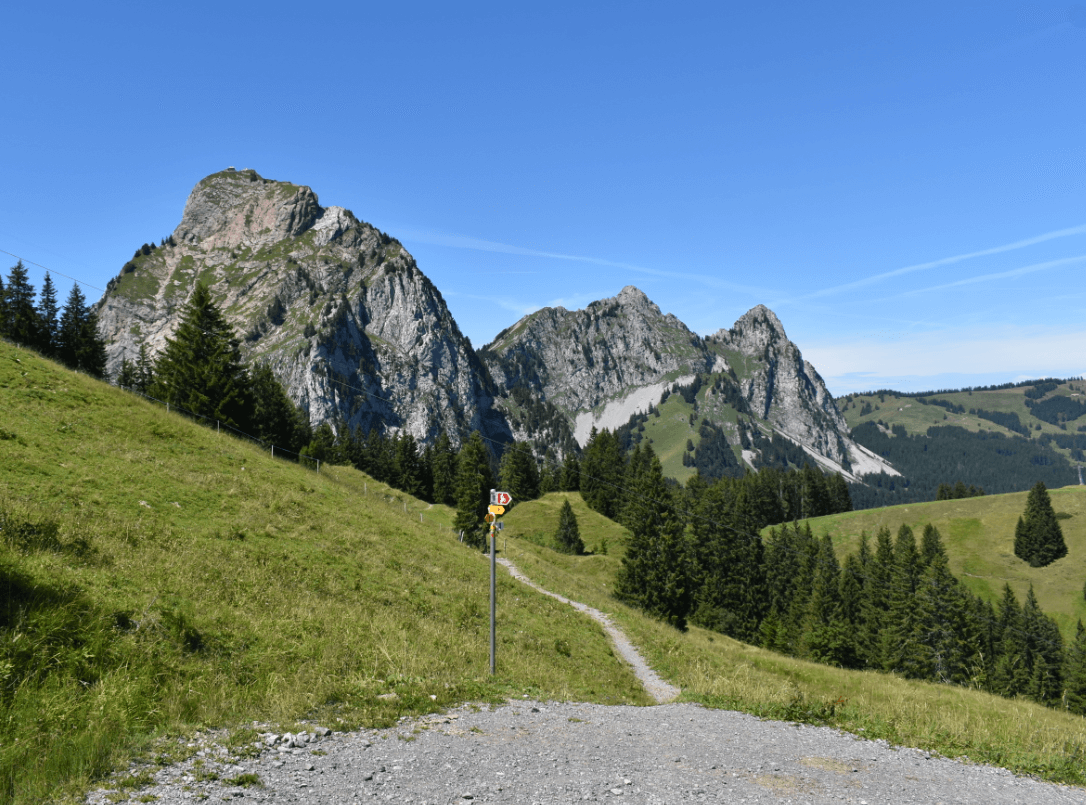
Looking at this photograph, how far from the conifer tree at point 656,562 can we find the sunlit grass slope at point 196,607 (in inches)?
1160

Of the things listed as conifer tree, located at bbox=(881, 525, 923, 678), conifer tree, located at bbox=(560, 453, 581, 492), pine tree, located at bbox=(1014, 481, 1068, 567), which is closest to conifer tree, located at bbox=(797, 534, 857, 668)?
conifer tree, located at bbox=(881, 525, 923, 678)

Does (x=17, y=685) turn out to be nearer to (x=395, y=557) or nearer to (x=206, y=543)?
(x=206, y=543)

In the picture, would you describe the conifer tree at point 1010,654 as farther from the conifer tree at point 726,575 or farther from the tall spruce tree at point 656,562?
the tall spruce tree at point 656,562

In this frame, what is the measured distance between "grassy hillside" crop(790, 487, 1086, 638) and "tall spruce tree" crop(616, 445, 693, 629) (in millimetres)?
81984

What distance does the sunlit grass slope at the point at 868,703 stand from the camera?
436 inches

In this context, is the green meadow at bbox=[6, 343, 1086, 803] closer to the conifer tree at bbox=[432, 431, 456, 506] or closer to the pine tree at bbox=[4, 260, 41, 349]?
the pine tree at bbox=[4, 260, 41, 349]

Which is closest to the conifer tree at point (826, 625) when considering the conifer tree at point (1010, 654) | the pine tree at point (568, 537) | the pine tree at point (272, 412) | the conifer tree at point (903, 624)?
the conifer tree at point (903, 624)

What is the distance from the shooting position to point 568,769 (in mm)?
8773

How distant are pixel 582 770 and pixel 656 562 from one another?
5228 centimetres

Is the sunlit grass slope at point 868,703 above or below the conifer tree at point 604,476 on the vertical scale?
below

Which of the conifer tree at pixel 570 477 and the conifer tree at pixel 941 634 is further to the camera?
the conifer tree at pixel 570 477

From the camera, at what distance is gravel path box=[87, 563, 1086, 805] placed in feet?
24.8

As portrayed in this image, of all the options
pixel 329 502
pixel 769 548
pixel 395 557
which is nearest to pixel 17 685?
pixel 395 557

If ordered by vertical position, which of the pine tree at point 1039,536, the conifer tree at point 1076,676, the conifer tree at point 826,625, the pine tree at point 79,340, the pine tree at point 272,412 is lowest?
the conifer tree at point 1076,676
